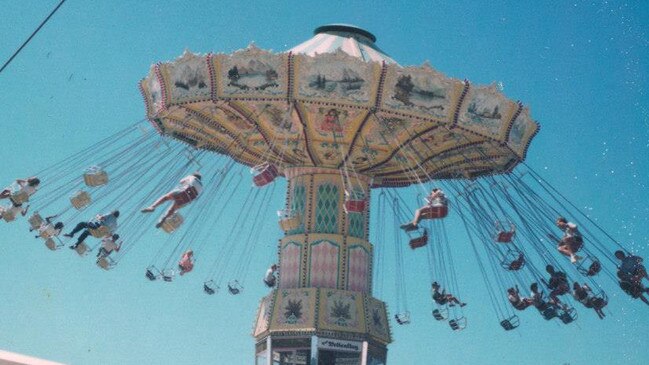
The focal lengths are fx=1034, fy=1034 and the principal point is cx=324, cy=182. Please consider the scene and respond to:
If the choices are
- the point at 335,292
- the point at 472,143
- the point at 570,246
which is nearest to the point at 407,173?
the point at 472,143

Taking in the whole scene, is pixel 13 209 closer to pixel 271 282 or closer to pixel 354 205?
pixel 271 282

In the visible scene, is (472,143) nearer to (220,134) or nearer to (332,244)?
(332,244)

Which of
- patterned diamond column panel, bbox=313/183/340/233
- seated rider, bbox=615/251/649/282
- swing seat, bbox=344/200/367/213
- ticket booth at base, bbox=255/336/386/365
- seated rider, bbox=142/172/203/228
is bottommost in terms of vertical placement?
ticket booth at base, bbox=255/336/386/365

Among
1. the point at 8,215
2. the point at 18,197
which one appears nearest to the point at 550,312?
the point at 18,197

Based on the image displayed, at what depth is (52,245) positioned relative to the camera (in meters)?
20.4

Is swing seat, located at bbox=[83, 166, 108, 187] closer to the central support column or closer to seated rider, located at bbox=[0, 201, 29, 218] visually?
seated rider, located at bbox=[0, 201, 29, 218]

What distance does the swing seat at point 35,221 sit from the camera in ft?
66.9

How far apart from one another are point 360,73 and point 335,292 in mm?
4541

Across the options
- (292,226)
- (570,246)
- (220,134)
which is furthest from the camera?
(220,134)

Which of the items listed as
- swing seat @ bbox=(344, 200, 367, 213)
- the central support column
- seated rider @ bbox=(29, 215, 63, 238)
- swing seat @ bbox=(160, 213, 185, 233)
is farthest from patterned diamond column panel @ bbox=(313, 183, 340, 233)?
seated rider @ bbox=(29, 215, 63, 238)

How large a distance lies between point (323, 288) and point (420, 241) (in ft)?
8.51

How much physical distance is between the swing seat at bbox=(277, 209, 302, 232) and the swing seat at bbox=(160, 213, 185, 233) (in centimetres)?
208

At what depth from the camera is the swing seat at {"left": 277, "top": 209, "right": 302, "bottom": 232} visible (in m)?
20.3

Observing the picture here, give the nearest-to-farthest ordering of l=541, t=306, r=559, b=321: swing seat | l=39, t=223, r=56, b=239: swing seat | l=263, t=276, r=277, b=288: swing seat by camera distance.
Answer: l=39, t=223, r=56, b=239: swing seat → l=541, t=306, r=559, b=321: swing seat → l=263, t=276, r=277, b=288: swing seat
